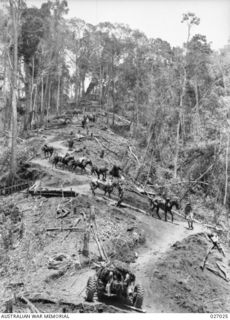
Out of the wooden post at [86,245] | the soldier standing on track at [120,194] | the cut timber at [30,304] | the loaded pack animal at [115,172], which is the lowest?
the cut timber at [30,304]

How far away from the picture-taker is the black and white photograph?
11344 mm

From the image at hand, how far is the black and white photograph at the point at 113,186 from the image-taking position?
1134 centimetres

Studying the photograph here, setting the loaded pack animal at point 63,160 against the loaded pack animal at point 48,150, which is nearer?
the loaded pack animal at point 63,160

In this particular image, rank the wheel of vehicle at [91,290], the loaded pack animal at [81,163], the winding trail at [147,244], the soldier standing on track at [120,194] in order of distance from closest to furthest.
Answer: the wheel of vehicle at [91,290] < the winding trail at [147,244] < the soldier standing on track at [120,194] < the loaded pack animal at [81,163]

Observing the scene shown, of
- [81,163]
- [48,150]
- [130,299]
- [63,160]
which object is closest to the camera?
[130,299]

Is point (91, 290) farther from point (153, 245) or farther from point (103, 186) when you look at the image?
point (103, 186)

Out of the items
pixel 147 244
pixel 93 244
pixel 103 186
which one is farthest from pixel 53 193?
pixel 147 244

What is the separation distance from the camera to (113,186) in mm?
18953

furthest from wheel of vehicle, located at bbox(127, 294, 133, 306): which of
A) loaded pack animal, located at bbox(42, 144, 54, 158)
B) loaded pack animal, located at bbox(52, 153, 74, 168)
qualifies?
loaded pack animal, located at bbox(42, 144, 54, 158)

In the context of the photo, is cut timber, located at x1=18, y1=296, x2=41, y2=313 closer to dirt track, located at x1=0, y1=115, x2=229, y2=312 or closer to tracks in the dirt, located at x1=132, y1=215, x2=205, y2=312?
dirt track, located at x1=0, y1=115, x2=229, y2=312

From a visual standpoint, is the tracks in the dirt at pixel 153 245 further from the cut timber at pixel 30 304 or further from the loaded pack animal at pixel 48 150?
the loaded pack animal at pixel 48 150

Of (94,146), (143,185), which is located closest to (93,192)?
(143,185)

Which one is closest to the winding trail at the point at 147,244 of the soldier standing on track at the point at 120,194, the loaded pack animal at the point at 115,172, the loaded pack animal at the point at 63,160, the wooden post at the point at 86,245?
the loaded pack animal at the point at 63,160

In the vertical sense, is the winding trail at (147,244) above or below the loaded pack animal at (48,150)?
below
